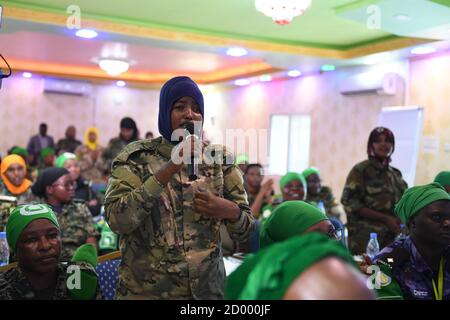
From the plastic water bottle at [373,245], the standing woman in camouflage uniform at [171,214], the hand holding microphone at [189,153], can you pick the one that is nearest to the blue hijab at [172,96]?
the standing woman in camouflage uniform at [171,214]

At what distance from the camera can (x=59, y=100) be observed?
12.3 metres

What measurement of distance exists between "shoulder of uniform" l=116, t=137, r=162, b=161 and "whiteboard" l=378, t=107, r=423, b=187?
5.80 m

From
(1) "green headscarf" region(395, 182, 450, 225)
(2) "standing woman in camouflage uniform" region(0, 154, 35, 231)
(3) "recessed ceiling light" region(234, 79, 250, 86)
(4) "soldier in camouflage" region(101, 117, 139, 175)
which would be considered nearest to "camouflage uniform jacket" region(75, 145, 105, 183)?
(4) "soldier in camouflage" region(101, 117, 139, 175)

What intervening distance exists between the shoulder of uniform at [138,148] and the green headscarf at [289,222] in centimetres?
48

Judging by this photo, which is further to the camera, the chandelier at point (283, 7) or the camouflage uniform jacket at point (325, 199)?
the camouflage uniform jacket at point (325, 199)

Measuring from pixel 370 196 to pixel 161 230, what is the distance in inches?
106

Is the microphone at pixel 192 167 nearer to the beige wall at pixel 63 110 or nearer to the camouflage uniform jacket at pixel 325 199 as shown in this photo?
the camouflage uniform jacket at pixel 325 199

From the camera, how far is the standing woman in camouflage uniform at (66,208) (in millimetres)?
3680

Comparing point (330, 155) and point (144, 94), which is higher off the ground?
point (144, 94)

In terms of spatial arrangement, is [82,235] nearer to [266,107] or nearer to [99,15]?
[99,15]

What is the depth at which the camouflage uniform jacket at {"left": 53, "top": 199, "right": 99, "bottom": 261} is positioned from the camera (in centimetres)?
365
